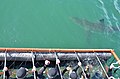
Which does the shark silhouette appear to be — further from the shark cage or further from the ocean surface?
the shark cage

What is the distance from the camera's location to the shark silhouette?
46.6 feet

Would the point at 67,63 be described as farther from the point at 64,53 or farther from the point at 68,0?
the point at 68,0

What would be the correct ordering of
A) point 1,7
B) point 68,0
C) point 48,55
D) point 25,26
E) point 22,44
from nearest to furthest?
1. point 48,55
2. point 22,44
3. point 25,26
4. point 1,7
5. point 68,0

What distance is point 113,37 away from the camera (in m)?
14.0

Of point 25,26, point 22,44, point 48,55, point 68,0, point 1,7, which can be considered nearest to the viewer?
point 48,55

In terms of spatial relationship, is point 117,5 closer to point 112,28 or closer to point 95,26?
point 112,28

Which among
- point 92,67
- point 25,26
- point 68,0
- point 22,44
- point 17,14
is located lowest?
point 92,67

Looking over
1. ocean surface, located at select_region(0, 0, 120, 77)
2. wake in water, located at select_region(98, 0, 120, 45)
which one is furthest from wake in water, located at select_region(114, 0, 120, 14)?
ocean surface, located at select_region(0, 0, 120, 77)

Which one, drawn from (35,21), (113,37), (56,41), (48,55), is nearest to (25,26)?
(35,21)

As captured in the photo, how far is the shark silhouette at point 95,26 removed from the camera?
14197mm

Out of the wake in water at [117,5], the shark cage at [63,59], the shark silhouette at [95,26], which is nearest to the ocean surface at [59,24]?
the shark silhouette at [95,26]

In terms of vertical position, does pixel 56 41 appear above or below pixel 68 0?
below

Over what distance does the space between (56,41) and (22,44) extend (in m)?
1.55

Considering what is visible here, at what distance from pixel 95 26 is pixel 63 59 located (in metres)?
4.88
